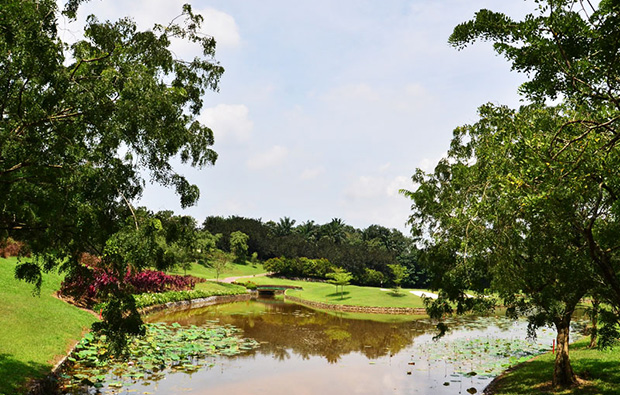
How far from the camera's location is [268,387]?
14617mm

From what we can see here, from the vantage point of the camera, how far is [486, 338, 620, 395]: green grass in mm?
11602

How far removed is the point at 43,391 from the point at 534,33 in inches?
591

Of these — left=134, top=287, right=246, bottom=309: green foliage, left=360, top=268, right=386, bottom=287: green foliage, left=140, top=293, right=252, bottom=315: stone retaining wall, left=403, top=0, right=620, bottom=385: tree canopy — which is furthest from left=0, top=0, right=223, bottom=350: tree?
left=360, top=268, right=386, bottom=287: green foliage

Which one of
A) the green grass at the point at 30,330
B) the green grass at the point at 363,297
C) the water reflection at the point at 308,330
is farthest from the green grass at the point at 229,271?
the green grass at the point at 30,330

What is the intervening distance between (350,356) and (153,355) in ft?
31.6

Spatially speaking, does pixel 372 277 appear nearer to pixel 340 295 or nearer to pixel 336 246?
pixel 340 295

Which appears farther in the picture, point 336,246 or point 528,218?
point 336,246

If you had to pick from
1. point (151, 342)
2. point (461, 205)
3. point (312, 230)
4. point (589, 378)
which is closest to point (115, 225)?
point (461, 205)

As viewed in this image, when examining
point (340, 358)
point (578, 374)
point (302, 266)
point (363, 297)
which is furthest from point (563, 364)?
point (302, 266)

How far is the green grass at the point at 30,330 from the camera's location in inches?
469

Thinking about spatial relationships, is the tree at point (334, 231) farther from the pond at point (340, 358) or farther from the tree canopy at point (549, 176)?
the tree canopy at point (549, 176)

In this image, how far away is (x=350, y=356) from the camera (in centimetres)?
2039

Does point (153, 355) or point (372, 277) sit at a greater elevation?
point (372, 277)

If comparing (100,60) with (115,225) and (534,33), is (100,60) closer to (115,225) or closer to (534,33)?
(115,225)
